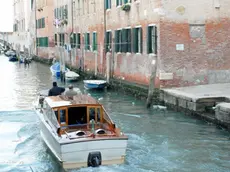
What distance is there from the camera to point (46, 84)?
93.8 ft

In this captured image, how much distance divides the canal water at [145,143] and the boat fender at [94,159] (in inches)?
4.3

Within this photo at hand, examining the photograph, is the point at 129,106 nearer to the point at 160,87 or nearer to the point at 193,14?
the point at 160,87

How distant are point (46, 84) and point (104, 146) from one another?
63.0 feet

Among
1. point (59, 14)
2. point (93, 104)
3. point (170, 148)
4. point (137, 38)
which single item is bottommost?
point (170, 148)

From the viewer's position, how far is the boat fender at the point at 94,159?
976cm

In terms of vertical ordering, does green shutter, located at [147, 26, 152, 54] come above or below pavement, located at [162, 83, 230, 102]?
above

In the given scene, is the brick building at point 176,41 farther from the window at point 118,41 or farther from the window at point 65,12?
the window at point 65,12

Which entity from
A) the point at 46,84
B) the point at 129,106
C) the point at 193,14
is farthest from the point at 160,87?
the point at 46,84

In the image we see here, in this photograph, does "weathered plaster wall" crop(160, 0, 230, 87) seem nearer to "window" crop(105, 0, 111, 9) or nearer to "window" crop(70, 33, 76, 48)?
"window" crop(105, 0, 111, 9)

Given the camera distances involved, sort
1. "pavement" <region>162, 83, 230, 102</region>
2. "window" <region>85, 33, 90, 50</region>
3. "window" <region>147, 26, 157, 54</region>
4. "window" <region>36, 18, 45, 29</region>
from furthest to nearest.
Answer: "window" <region>36, 18, 45, 29</region>
"window" <region>85, 33, 90, 50</region>
"window" <region>147, 26, 157, 54</region>
"pavement" <region>162, 83, 230, 102</region>

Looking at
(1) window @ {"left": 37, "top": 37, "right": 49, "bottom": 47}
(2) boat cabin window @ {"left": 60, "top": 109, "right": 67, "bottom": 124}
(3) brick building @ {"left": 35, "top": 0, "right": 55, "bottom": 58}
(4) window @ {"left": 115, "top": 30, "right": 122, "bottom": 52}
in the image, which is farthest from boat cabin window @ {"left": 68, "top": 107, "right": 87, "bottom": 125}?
(1) window @ {"left": 37, "top": 37, "right": 49, "bottom": 47}

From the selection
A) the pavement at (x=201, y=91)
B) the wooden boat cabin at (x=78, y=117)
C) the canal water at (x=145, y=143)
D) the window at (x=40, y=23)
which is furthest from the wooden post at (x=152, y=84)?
the window at (x=40, y=23)

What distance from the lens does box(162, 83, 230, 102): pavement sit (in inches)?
603

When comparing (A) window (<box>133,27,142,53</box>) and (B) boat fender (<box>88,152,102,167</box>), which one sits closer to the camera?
(B) boat fender (<box>88,152,102,167</box>)
